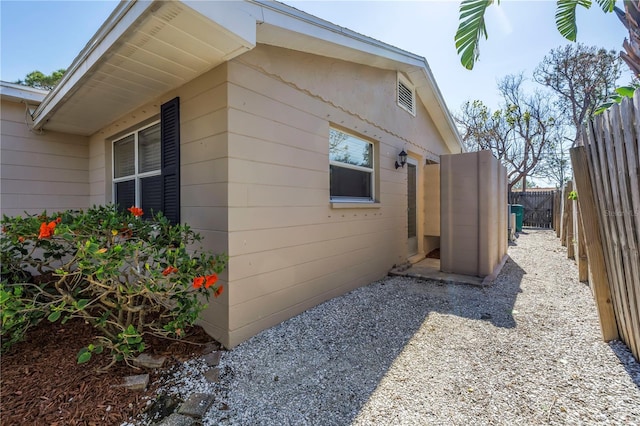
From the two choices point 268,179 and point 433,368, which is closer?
point 433,368

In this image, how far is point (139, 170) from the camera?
14.0 feet

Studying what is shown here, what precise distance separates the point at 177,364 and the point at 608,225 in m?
4.14

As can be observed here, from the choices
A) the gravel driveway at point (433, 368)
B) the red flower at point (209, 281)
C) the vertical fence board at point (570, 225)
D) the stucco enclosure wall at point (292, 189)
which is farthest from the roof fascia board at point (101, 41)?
the vertical fence board at point (570, 225)

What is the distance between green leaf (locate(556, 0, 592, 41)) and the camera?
14.0 ft

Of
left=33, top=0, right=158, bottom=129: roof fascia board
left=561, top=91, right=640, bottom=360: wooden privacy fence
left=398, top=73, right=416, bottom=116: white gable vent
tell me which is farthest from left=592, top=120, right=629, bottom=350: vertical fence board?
left=398, top=73, right=416, bottom=116: white gable vent

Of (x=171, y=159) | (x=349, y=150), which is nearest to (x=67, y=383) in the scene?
(x=171, y=159)

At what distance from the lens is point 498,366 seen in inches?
101

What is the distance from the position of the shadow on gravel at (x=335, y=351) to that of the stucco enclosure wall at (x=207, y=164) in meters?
0.60

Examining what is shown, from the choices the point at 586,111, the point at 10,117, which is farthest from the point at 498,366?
the point at 586,111

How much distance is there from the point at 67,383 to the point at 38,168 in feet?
14.5

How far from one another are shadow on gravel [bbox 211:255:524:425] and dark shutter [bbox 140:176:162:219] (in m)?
2.28

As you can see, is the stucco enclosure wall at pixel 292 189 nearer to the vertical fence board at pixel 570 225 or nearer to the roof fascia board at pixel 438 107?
the roof fascia board at pixel 438 107

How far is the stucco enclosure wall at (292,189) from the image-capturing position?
2990mm

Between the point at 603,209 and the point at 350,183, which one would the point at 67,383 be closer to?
the point at 350,183
